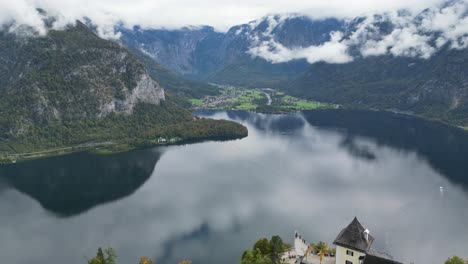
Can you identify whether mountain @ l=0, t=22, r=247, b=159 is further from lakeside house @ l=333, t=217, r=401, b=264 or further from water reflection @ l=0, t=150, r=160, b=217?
lakeside house @ l=333, t=217, r=401, b=264

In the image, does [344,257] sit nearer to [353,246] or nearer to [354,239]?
[353,246]

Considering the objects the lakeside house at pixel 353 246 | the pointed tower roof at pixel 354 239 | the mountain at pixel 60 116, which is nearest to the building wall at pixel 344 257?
the lakeside house at pixel 353 246

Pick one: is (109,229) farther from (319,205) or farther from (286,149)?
(286,149)

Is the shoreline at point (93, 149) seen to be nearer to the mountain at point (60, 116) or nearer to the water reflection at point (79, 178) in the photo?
the mountain at point (60, 116)

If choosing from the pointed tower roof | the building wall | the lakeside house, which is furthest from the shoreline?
the pointed tower roof

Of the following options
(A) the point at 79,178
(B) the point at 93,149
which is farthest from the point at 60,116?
(A) the point at 79,178

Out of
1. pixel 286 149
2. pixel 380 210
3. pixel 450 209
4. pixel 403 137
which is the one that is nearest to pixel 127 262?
pixel 380 210
